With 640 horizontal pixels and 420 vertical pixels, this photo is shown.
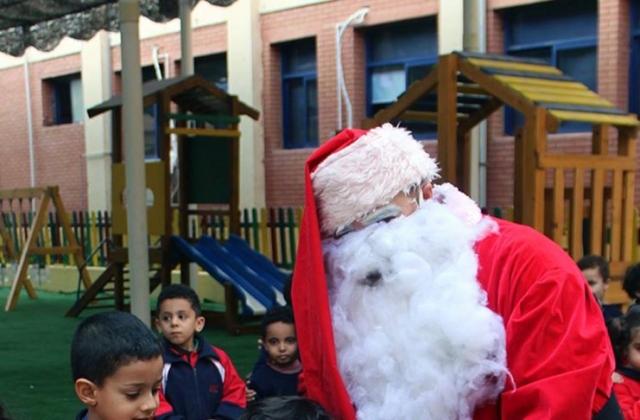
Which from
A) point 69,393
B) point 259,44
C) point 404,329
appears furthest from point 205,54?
point 404,329

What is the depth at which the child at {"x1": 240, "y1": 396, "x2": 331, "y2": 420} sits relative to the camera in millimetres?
1821

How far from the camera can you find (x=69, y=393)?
5.74 meters

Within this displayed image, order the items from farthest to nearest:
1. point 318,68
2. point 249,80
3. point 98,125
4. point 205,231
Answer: point 98,125
point 249,80
point 318,68
point 205,231

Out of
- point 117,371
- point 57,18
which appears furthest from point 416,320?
point 57,18

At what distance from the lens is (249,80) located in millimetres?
13125

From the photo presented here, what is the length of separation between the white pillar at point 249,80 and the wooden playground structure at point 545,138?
6.89m

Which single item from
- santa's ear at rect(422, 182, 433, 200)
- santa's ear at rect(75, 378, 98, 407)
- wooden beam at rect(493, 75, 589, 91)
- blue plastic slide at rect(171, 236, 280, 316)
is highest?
wooden beam at rect(493, 75, 589, 91)

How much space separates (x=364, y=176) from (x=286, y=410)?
578 mm

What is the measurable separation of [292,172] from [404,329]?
1092cm

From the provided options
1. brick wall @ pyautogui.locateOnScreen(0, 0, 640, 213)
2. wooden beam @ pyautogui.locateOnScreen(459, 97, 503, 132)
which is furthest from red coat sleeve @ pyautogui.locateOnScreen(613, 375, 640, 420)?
brick wall @ pyautogui.locateOnScreen(0, 0, 640, 213)

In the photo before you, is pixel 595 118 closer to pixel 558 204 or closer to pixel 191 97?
pixel 558 204

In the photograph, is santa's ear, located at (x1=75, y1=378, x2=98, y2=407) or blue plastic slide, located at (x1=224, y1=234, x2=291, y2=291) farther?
blue plastic slide, located at (x1=224, y1=234, x2=291, y2=291)

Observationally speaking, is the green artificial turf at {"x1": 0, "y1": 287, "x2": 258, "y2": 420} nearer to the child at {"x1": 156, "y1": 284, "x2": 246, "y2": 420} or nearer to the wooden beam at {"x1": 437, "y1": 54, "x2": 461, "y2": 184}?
the child at {"x1": 156, "y1": 284, "x2": 246, "y2": 420}

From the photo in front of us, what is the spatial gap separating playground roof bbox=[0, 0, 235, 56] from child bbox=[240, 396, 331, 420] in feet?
22.9
